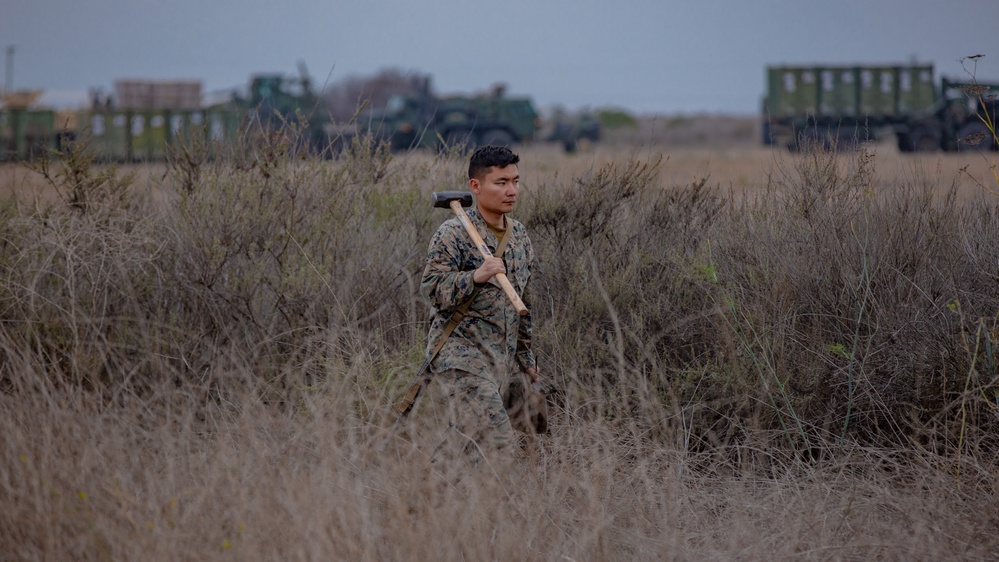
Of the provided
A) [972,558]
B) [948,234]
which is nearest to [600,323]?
Answer: [948,234]

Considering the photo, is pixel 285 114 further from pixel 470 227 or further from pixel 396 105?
pixel 470 227

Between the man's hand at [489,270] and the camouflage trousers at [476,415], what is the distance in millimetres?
456

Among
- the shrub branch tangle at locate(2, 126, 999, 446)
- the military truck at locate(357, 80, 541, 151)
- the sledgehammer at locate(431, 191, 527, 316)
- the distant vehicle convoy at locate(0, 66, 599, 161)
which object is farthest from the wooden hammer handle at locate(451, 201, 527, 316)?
the military truck at locate(357, 80, 541, 151)

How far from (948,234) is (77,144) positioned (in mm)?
5416

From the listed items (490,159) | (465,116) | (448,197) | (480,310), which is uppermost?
(465,116)

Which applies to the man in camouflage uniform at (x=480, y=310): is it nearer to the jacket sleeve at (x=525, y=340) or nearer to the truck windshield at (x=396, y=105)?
the jacket sleeve at (x=525, y=340)

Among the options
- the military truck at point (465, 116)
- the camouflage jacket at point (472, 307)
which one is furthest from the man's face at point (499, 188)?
the military truck at point (465, 116)

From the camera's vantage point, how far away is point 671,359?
5.61 m

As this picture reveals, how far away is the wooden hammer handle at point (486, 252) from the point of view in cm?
381

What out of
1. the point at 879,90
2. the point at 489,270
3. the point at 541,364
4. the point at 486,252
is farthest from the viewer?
the point at 879,90

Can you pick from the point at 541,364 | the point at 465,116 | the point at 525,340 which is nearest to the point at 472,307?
the point at 525,340

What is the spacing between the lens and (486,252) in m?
3.96

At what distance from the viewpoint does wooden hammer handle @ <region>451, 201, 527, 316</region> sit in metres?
3.81

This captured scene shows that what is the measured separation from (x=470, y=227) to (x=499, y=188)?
218mm
